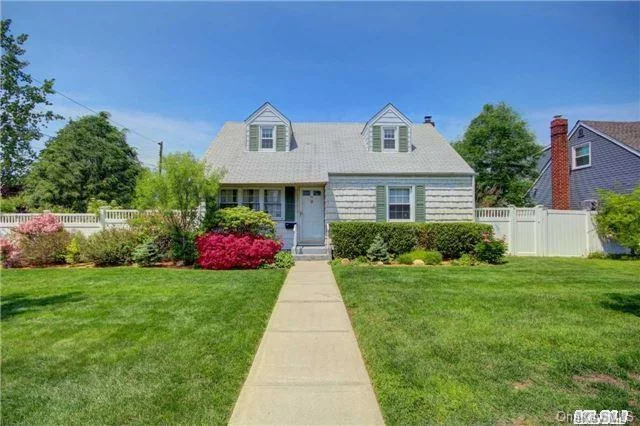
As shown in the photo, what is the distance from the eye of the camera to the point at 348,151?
1625 centimetres

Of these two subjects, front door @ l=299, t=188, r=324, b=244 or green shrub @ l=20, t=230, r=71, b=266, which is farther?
front door @ l=299, t=188, r=324, b=244

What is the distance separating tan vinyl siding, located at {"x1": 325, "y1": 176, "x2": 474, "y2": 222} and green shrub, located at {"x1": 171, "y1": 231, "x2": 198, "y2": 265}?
553 centimetres

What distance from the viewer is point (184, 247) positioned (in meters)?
11.7

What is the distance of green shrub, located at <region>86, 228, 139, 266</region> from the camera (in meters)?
11.4

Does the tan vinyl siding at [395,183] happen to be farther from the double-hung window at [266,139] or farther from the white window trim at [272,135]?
the double-hung window at [266,139]

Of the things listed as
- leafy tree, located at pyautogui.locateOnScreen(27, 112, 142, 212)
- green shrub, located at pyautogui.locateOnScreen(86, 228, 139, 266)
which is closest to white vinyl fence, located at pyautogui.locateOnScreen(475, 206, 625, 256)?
green shrub, located at pyautogui.locateOnScreen(86, 228, 139, 266)

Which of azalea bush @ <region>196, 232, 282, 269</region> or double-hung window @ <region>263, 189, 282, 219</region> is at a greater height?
double-hung window @ <region>263, 189, 282, 219</region>

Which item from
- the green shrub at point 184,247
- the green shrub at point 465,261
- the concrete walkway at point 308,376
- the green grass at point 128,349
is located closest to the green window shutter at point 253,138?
the green shrub at point 184,247

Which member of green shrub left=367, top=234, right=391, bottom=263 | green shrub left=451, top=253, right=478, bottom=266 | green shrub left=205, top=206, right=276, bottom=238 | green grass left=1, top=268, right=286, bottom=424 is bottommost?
green grass left=1, top=268, right=286, bottom=424

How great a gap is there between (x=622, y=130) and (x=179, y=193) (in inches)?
883

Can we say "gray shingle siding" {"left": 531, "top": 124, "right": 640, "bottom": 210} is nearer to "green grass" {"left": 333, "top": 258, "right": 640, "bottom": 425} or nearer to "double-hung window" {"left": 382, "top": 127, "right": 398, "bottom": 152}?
"double-hung window" {"left": 382, "top": 127, "right": 398, "bottom": 152}

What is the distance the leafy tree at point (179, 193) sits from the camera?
11.2 metres

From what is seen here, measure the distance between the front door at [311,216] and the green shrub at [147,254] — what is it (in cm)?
578

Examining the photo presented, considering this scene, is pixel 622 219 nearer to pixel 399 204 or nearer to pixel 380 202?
pixel 399 204
